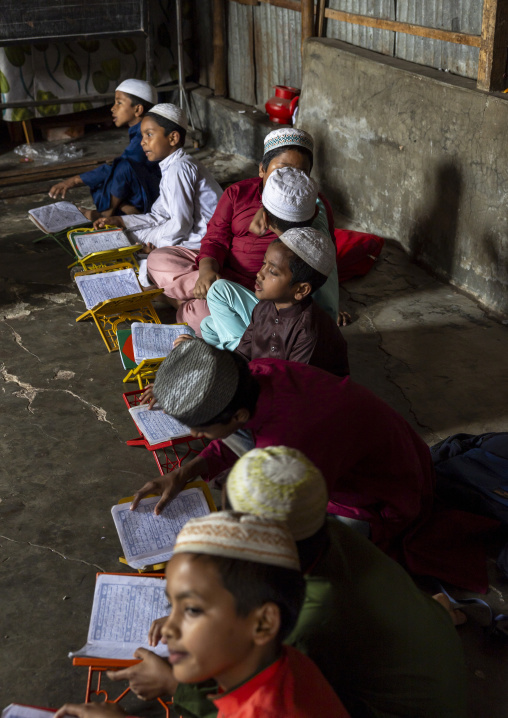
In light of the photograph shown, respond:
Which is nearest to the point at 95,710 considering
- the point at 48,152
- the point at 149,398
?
the point at 149,398

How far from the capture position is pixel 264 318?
2.75 metres

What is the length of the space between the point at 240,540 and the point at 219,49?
590cm

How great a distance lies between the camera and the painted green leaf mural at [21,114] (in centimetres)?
619

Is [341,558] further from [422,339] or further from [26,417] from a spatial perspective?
[422,339]

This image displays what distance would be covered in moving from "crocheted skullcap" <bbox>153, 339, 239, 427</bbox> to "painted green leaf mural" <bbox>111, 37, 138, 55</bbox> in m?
5.49

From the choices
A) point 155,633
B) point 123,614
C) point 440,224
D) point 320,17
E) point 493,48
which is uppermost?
point 320,17

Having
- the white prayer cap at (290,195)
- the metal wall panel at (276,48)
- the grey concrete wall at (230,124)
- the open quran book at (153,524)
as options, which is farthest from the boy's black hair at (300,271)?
the metal wall panel at (276,48)

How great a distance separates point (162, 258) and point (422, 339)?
4.80 ft

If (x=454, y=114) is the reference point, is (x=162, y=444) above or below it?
below

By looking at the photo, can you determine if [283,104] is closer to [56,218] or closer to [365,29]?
[365,29]

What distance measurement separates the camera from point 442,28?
4.01 meters

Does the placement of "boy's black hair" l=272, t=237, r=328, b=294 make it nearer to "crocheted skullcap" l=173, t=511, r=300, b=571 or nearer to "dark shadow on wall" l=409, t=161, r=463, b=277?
"crocheted skullcap" l=173, t=511, r=300, b=571

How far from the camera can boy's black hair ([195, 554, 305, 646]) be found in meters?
1.16

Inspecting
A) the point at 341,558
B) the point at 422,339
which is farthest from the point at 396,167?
the point at 341,558
